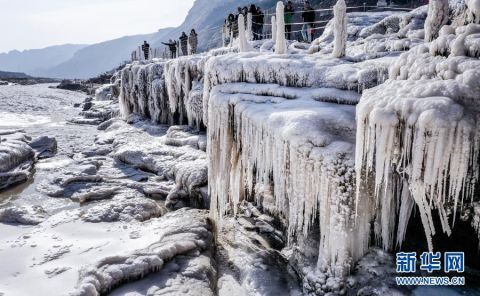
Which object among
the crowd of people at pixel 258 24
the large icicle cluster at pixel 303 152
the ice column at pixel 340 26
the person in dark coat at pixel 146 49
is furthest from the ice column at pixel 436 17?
the person in dark coat at pixel 146 49

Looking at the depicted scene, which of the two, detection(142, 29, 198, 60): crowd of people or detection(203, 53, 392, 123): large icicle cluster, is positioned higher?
detection(142, 29, 198, 60): crowd of people

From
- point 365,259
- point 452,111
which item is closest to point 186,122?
point 365,259

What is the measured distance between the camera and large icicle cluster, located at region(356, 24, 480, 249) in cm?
438

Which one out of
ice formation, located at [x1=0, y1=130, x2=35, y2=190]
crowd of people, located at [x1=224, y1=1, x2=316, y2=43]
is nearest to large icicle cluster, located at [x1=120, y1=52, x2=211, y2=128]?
crowd of people, located at [x1=224, y1=1, x2=316, y2=43]

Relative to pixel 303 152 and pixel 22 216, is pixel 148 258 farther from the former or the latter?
pixel 22 216

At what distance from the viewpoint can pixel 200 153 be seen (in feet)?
47.5

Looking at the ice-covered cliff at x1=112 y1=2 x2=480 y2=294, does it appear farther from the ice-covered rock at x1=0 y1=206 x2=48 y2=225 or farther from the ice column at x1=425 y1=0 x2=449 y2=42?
the ice-covered rock at x1=0 y1=206 x2=48 y2=225

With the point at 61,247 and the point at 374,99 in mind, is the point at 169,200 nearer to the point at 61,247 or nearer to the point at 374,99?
the point at 61,247

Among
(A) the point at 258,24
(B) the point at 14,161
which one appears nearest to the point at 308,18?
(A) the point at 258,24

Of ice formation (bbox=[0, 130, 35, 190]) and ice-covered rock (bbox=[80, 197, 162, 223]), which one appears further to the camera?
ice formation (bbox=[0, 130, 35, 190])

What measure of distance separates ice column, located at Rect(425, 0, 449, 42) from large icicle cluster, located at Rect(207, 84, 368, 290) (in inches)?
87.9

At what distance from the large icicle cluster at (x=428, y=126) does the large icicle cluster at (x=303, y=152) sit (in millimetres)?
496

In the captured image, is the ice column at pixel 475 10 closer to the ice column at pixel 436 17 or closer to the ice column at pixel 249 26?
the ice column at pixel 436 17

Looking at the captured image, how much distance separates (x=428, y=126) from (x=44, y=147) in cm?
2001
